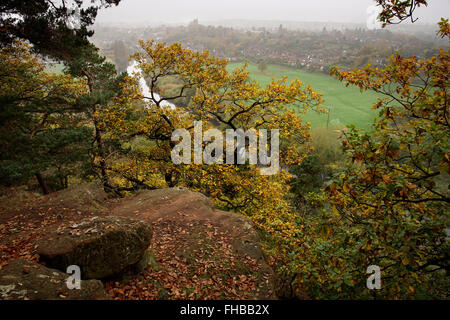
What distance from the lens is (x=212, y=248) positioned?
979cm

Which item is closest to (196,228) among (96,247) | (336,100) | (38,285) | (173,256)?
(173,256)

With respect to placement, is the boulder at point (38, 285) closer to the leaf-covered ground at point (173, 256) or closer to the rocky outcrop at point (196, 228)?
the leaf-covered ground at point (173, 256)

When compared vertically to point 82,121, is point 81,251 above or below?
below

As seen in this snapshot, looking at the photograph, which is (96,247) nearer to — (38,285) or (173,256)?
(38,285)

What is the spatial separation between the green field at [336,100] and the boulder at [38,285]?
6247cm

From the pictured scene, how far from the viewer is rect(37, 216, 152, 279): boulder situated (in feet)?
20.8

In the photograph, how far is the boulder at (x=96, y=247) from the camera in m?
6.35

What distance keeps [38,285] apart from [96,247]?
4.90ft

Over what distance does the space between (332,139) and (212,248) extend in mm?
49017

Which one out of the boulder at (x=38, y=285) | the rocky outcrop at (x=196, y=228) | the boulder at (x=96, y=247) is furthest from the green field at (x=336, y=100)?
the boulder at (x=38, y=285)

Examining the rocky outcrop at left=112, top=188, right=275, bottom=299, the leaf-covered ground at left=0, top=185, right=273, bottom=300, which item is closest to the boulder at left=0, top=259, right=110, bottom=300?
the leaf-covered ground at left=0, top=185, right=273, bottom=300

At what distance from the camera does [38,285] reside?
5258 mm
